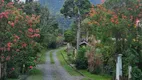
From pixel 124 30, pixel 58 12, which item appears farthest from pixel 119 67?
pixel 58 12

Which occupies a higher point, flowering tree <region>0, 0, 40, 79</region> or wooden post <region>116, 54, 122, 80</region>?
flowering tree <region>0, 0, 40, 79</region>

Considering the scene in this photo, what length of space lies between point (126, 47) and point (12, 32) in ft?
28.1

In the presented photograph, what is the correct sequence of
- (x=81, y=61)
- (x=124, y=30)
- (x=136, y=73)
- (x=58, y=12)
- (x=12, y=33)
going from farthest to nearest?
(x=58, y=12)
(x=81, y=61)
(x=124, y=30)
(x=136, y=73)
(x=12, y=33)

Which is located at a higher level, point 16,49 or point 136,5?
point 136,5

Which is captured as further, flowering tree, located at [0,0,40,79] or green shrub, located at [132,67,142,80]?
green shrub, located at [132,67,142,80]

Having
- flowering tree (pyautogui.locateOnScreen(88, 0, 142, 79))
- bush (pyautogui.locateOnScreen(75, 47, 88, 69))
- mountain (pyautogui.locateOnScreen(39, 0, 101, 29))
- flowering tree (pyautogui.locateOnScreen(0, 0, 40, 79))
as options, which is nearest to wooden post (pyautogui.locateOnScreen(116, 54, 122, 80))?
flowering tree (pyautogui.locateOnScreen(88, 0, 142, 79))

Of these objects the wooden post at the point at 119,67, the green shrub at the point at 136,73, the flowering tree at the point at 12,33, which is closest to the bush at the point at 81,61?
the wooden post at the point at 119,67

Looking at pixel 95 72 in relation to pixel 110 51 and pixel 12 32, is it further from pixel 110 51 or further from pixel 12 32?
pixel 12 32

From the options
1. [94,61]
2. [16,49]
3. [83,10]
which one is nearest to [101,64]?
[94,61]

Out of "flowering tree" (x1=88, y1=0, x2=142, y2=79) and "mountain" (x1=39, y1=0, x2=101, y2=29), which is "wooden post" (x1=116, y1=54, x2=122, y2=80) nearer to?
"flowering tree" (x1=88, y1=0, x2=142, y2=79)

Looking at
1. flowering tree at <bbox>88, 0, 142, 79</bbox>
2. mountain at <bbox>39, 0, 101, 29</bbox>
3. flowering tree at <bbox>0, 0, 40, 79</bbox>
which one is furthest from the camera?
mountain at <bbox>39, 0, 101, 29</bbox>

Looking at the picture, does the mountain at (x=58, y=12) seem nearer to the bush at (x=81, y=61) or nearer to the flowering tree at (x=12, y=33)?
the bush at (x=81, y=61)

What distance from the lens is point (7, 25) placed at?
60.9 feet

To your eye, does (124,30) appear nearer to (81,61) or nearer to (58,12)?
(81,61)
